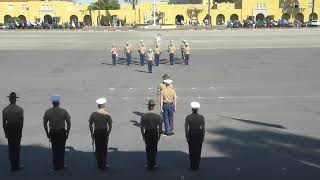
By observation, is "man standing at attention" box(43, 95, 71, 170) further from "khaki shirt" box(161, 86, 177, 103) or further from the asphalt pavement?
"khaki shirt" box(161, 86, 177, 103)

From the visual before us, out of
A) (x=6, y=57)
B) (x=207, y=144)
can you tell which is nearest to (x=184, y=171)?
(x=207, y=144)

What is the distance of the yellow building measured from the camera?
10531 centimetres

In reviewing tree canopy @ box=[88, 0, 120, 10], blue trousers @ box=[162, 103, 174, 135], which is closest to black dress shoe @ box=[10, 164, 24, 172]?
blue trousers @ box=[162, 103, 174, 135]

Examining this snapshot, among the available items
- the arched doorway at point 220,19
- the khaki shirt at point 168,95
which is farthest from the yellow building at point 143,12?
the khaki shirt at point 168,95

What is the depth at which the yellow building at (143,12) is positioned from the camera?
105312 millimetres

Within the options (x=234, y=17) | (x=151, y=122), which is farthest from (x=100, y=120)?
(x=234, y=17)

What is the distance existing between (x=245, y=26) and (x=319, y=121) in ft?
230

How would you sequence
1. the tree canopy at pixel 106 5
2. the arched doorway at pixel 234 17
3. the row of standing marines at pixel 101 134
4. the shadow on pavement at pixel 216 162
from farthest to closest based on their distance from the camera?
the tree canopy at pixel 106 5 < the arched doorway at pixel 234 17 < the row of standing marines at pixel 101 134 < the shadow on pavement at pixel 216 162

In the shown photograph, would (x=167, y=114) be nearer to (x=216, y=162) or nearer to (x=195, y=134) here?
(x=216, y=162)

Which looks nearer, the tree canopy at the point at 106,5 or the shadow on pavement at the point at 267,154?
the shadow on pavement at the point at 267,154

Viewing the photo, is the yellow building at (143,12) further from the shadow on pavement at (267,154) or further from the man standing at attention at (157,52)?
the shadow on pavement at (267,154)

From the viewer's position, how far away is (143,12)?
108 m

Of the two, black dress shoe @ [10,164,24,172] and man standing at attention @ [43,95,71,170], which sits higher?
man standing at attention @ [43,95,71,170]

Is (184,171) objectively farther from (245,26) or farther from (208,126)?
(245,26)
